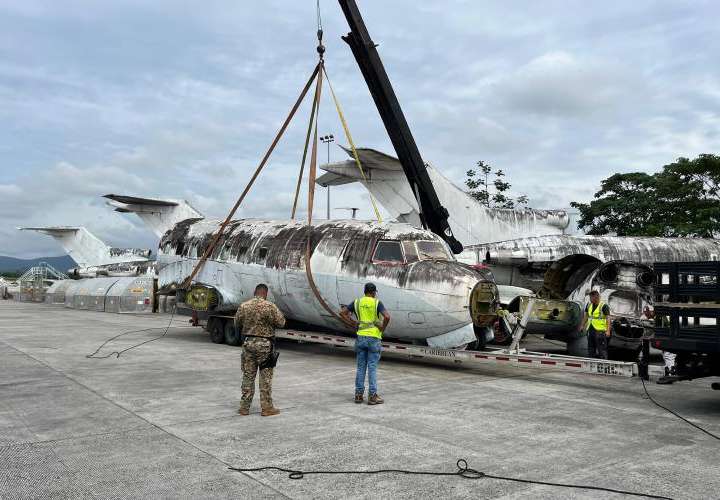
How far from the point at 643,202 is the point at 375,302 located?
140 ft

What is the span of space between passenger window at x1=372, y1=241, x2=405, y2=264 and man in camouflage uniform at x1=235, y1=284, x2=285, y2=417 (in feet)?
18.3

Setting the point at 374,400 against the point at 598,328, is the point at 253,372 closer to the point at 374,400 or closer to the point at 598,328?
the point at 374,400

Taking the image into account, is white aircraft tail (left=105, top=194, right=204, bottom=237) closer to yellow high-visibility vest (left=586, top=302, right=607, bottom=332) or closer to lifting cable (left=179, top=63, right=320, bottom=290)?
lifting cable (left=179, top=63, right=320, bottom=290)

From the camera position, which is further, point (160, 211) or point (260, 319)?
point (160, 211)

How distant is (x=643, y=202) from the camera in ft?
153

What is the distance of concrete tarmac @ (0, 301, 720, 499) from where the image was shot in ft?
19.4

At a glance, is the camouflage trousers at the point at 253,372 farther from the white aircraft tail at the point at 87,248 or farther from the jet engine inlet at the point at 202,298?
the white aircraft tail at the point at 87,248

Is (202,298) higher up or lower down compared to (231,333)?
higher up

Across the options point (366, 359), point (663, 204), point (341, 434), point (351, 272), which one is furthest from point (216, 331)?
point (663, 204)

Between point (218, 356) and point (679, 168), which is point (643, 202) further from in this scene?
point (218, 356)

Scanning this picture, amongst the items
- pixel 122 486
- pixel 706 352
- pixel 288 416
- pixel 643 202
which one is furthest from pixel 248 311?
pixel 643 202

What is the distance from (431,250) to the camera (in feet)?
48.2

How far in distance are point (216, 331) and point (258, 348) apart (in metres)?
10.8

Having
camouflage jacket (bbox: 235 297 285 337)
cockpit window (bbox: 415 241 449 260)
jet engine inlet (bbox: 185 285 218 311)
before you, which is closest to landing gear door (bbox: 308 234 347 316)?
cockpit window (bbox: 415 241 449 260)
